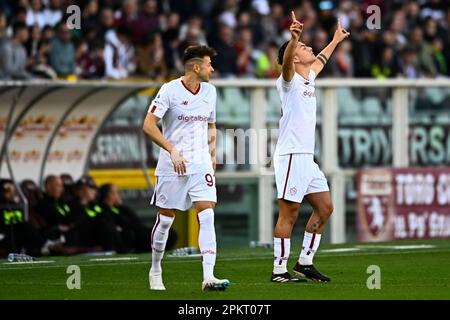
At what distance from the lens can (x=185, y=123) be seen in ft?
45.5

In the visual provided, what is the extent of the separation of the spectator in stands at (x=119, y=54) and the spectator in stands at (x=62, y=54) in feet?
3.06

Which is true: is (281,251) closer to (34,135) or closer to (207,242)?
(207,242)

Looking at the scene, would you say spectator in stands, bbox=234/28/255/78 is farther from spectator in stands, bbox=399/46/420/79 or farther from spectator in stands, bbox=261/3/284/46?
spectator in stands, bbox=399/46/420/79

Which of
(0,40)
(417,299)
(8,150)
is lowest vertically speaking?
(417,299)

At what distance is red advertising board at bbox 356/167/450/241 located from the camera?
91.4 ft

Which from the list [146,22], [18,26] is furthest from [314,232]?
[146,22]

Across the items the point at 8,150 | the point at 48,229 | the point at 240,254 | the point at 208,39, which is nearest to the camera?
the point at 240,254

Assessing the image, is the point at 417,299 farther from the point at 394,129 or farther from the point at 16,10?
the point at 394,129

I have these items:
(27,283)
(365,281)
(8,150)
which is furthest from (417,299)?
(8,150)

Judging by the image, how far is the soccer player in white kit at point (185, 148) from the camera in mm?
13750

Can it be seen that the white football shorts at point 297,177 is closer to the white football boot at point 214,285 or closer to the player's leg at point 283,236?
the player's leg at point 283,236

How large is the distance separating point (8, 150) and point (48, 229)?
6.62 feet

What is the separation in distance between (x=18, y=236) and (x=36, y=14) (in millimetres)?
5279

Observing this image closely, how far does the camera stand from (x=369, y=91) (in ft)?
94.1
